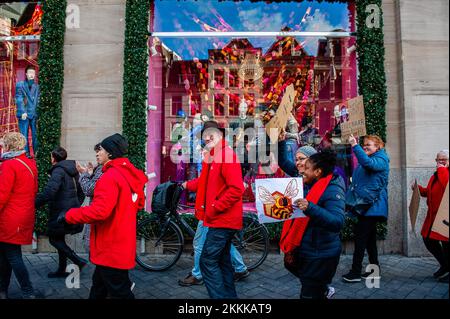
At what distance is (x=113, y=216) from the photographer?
10.4ft

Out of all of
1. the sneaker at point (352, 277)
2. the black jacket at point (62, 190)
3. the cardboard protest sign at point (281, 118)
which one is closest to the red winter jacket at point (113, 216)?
the cardboard protest sign at point (281, 118)

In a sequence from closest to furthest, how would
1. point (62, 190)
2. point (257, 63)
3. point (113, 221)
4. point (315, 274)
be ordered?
point (315, 274) → point (113, 221) → point (62, 190) → point (257, 63)

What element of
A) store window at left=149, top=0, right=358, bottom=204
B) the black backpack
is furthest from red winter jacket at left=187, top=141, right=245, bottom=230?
store window at left=149, top=0, right=358, bottom=204

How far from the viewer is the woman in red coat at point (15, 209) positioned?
385cm

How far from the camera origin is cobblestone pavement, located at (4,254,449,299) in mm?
4273

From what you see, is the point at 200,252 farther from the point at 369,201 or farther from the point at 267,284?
the point at 369,201

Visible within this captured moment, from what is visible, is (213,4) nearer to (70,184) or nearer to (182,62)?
(182,62)

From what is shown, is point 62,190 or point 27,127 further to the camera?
point 27,127

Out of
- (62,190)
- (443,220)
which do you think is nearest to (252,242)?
(62,190)

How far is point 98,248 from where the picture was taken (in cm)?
318

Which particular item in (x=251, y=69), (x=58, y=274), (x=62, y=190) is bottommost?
(x=58, y=274)

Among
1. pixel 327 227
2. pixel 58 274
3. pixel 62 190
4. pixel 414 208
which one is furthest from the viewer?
pixel 58 274

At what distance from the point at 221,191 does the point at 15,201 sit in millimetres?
2293
